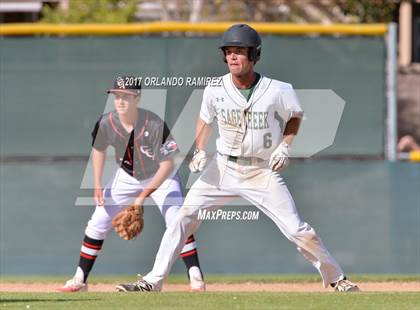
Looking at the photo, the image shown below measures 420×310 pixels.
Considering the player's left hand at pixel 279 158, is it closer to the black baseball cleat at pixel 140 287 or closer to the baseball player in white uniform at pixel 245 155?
the baseball player in white uniform at pixel 245 155

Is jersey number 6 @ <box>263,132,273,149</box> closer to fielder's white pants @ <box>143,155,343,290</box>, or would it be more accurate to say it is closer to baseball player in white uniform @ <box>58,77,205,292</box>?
fielder's white pants @ <box>143,155,343,290</box>

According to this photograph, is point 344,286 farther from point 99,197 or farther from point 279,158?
point 99,197

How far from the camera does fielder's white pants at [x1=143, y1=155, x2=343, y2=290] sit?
9508mm

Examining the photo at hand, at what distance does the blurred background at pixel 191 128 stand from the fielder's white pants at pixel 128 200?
92.0 inches

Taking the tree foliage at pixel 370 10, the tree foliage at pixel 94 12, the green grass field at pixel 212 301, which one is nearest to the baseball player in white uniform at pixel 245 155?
the green grass field at pixel 212 301

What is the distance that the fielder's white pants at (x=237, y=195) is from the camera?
951 centimetres

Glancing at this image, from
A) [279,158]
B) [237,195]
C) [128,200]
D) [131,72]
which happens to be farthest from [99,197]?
[131,72]

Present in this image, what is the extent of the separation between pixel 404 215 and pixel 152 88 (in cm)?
320

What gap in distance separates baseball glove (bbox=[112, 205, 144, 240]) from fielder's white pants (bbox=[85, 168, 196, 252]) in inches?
2.9

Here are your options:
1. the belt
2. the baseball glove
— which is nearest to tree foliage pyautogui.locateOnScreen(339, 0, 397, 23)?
the baseball glove

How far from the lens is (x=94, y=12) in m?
21.8

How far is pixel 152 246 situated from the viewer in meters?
13.2

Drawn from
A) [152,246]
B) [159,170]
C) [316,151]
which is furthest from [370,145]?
[159,170]

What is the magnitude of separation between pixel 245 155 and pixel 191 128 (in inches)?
143
